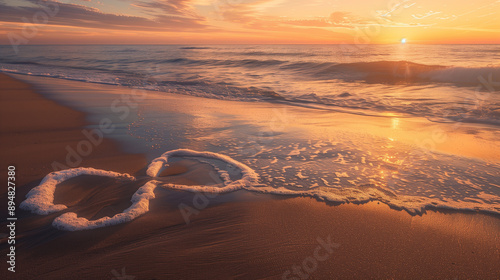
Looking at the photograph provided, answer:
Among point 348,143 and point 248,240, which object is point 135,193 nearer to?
point 248,240

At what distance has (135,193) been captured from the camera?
333 cm

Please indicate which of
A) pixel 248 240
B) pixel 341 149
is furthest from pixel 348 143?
pixel 248 240

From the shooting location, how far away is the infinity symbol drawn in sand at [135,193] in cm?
274

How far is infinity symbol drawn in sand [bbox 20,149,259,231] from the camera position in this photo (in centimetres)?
274

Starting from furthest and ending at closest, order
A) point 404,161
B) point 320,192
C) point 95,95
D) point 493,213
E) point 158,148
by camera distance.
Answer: point 95,95, point 158,148, point 404,161, point 320,192, point 493,213

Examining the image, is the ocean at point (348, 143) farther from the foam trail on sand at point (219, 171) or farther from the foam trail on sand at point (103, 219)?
the foam trail on sand at point (103, 219)

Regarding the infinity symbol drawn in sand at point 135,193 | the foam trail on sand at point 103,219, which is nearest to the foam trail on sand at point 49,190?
the infinity symbol drawn in sand at point 135,193

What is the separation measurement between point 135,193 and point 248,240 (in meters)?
1.58

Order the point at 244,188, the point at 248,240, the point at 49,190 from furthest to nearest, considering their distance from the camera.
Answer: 1. the point at 244,188
2. the point at 49,190
3. the point at 248,240

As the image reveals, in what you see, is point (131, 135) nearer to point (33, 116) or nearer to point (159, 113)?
point (159, 113)

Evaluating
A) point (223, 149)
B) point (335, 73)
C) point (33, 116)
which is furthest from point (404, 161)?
point (335, 73)

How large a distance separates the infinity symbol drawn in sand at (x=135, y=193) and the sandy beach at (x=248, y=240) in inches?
3.4

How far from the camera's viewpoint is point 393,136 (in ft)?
18.7

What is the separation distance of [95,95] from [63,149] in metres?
6.04
